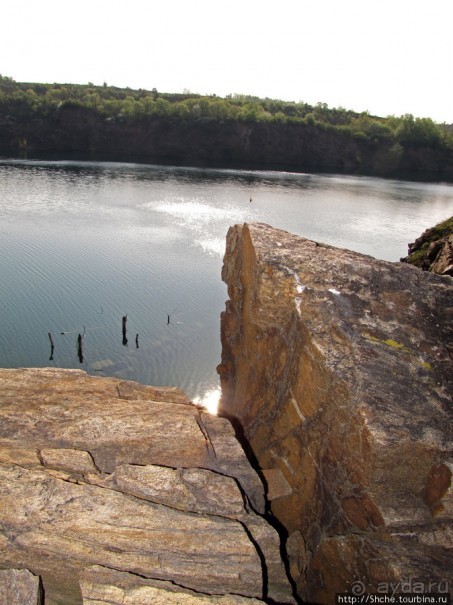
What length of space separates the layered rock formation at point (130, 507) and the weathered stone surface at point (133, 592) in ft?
0.04

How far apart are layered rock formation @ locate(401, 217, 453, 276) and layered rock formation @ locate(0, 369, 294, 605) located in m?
12.1

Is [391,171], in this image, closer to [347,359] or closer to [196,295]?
[196,295]

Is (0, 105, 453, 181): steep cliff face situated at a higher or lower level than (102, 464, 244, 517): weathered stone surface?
higher

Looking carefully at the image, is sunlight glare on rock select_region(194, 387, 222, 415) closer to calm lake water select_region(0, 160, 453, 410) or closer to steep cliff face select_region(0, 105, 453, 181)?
calm lake water select_region(0, 160, 453, 410)

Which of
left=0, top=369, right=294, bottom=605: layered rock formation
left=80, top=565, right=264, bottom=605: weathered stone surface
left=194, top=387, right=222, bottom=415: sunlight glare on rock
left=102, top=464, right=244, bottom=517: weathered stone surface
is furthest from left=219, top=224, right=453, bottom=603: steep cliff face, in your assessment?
left=194, top=387, right=222, bottom=415: sunlight glare on rock

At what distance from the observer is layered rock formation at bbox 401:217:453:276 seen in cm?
1664

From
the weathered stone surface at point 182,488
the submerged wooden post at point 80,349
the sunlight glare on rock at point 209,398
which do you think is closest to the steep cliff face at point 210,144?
the submerged wooden post at point 80,349

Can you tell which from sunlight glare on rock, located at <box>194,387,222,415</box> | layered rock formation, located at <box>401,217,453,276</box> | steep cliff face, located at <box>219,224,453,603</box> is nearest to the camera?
steep cliff face, located at <box>219,224,453,603</box>

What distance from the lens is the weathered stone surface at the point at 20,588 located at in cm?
479

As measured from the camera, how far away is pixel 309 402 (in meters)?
7.70

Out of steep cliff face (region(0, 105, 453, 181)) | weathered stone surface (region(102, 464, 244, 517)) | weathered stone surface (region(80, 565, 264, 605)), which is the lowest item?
weathered stone surface (region(80, 565, 264, 605))

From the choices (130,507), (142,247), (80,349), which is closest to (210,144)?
(142,247)

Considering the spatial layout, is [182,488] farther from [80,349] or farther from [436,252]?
[436,252]

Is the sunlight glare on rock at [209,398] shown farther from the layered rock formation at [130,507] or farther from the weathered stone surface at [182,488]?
the weathered stone surface at [182,488]
